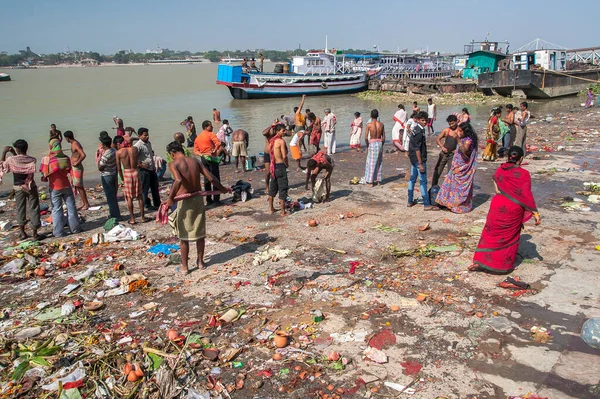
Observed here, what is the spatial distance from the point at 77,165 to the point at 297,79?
3267 cm

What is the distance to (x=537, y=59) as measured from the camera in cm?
3372

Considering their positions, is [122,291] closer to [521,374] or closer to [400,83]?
[521,374]

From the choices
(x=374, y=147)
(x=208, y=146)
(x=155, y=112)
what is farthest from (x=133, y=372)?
(x=155, y=112)

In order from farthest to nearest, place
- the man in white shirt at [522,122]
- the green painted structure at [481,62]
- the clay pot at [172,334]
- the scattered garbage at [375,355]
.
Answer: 1. the green painted structure at [481,62]
2. the man in white shirt at [522,122]
3. the clay pot at [172,334]
4. the scattered garbage at [375,355]

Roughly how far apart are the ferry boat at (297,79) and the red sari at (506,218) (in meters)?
34.2

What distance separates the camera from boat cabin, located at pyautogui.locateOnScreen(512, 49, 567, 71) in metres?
33.3

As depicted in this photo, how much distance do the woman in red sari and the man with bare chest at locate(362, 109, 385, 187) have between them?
13.8 ft

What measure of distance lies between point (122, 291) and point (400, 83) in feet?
129

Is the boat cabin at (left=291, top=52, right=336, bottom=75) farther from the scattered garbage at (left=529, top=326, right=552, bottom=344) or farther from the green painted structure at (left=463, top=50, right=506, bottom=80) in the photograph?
the scattered garbage at (left=529, top=326, right=552, bottom=344)

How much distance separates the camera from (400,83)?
41.2m

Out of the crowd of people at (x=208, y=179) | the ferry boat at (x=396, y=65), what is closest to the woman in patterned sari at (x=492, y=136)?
the crowd of people at (x=208, y=179)

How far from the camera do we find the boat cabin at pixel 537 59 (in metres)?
33.3

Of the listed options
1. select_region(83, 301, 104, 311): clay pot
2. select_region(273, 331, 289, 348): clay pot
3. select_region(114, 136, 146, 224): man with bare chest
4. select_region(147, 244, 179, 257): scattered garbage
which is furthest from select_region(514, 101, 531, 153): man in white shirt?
select_region(83, 301, 104, 311): clay pot

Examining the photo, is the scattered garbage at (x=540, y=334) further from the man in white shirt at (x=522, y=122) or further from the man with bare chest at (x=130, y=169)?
the man in white shirt at (x=522, y=122)
